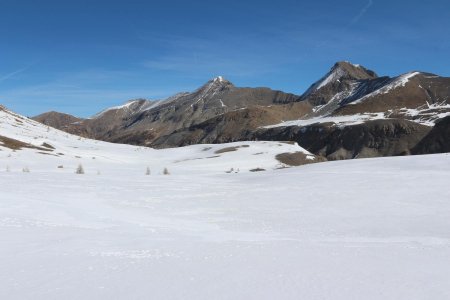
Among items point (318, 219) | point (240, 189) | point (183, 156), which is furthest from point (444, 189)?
point (183, 156)

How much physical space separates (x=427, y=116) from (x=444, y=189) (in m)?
165

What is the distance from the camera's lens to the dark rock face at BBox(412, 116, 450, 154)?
369 feet

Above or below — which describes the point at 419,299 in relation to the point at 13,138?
below

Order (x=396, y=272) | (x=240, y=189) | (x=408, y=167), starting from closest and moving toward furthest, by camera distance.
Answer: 1. (x=396, y=272)
2. (x=240, y=189)
3. (x=408, y=167)

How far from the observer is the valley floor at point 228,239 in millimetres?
4906

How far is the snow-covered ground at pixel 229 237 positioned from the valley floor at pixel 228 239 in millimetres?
22

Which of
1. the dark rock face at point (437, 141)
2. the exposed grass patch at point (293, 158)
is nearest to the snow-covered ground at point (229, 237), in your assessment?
the exposed grass patch at point (293, 158)

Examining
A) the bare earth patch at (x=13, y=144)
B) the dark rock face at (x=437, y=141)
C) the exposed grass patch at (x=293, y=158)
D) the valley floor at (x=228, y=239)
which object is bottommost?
the valley floor at (x=228, y=239)

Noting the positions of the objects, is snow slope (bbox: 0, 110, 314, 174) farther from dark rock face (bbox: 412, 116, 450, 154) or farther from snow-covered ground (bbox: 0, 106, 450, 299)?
dark rock face (bbox: 412, 116, 450, 154)

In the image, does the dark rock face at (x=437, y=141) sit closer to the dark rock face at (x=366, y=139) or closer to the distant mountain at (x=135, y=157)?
the dark rock face at (x=366, y=139)

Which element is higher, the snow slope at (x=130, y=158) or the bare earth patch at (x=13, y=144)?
the bare earth patch at (x=13, y=144)

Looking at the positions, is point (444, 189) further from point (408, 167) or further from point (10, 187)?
point (10, 187)

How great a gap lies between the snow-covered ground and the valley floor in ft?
0.07

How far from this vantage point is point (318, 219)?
362 inches
